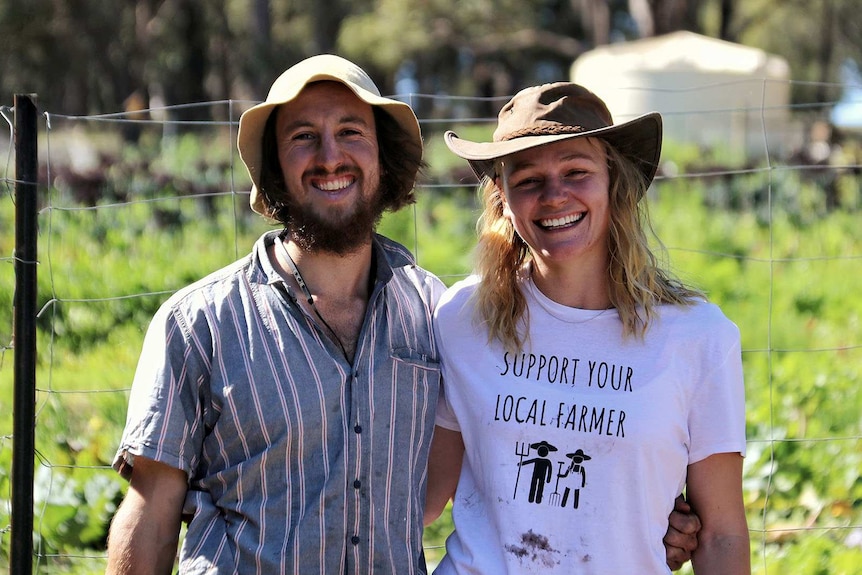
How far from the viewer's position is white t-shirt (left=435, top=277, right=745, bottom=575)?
2328 millimetres

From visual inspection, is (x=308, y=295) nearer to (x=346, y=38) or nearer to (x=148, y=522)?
(x=148, y=522)

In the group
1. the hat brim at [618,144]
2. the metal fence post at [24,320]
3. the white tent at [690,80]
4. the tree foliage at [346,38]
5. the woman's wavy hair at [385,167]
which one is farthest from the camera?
the tree foliage at [346,38]

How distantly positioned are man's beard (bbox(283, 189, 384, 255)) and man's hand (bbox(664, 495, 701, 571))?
0.97 meters

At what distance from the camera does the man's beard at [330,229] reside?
96.5 inches

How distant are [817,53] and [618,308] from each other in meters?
46.9

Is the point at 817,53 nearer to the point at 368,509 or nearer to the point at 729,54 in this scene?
the point at 729,54

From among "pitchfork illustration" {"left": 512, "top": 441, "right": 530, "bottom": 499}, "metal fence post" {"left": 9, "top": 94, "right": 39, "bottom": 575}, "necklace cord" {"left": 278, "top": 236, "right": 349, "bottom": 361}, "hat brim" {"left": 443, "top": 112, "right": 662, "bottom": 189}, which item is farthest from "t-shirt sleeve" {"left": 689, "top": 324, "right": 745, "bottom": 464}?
"metal fence post" {"left": 9, "top": 94, "right": 39, "bottom": 575}

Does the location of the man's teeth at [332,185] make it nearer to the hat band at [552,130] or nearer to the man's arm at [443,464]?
the hat band at [552,130]

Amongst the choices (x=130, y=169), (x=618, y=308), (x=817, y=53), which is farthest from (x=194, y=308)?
(x=817, y=53)

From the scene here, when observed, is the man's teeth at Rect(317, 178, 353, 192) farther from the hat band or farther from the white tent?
the white tent

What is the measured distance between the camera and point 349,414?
2.38 metres

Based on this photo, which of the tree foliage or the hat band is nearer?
the hat band

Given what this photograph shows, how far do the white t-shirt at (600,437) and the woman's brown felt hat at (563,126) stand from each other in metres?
0.41

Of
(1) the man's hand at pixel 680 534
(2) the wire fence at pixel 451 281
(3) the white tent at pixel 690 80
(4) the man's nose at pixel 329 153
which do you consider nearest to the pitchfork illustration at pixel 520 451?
(1) the man's hand at pixel 680 534
